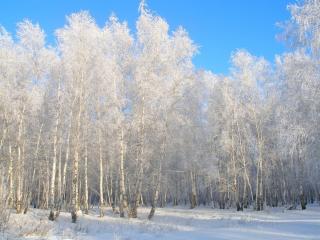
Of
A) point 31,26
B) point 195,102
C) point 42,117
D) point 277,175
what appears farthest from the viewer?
point 277,175

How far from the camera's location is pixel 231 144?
1366 inches

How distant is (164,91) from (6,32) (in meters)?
10.9

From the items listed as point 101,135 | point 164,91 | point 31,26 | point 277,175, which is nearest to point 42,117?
point 101,135

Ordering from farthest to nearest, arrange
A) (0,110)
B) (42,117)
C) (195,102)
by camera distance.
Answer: (195,102) → (42,117) → (0,110)

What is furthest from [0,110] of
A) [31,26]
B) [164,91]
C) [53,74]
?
[164,91]

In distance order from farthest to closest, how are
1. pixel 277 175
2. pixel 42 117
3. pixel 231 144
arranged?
pixel 277 175 → pixel 231 144 → pixel 42 117

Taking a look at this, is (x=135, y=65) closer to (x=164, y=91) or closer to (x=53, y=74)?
(x=164, y=91)

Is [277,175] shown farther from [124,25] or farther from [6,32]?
[6,32]

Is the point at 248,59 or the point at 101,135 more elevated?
the point at 248,59

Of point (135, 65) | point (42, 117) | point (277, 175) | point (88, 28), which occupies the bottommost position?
point (277, 175)

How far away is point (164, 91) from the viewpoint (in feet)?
81.4

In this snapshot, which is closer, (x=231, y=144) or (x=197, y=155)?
(x=231, y=144)

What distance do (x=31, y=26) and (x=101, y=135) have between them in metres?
8.43

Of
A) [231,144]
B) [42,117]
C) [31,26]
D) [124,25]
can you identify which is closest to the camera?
[31,26]
